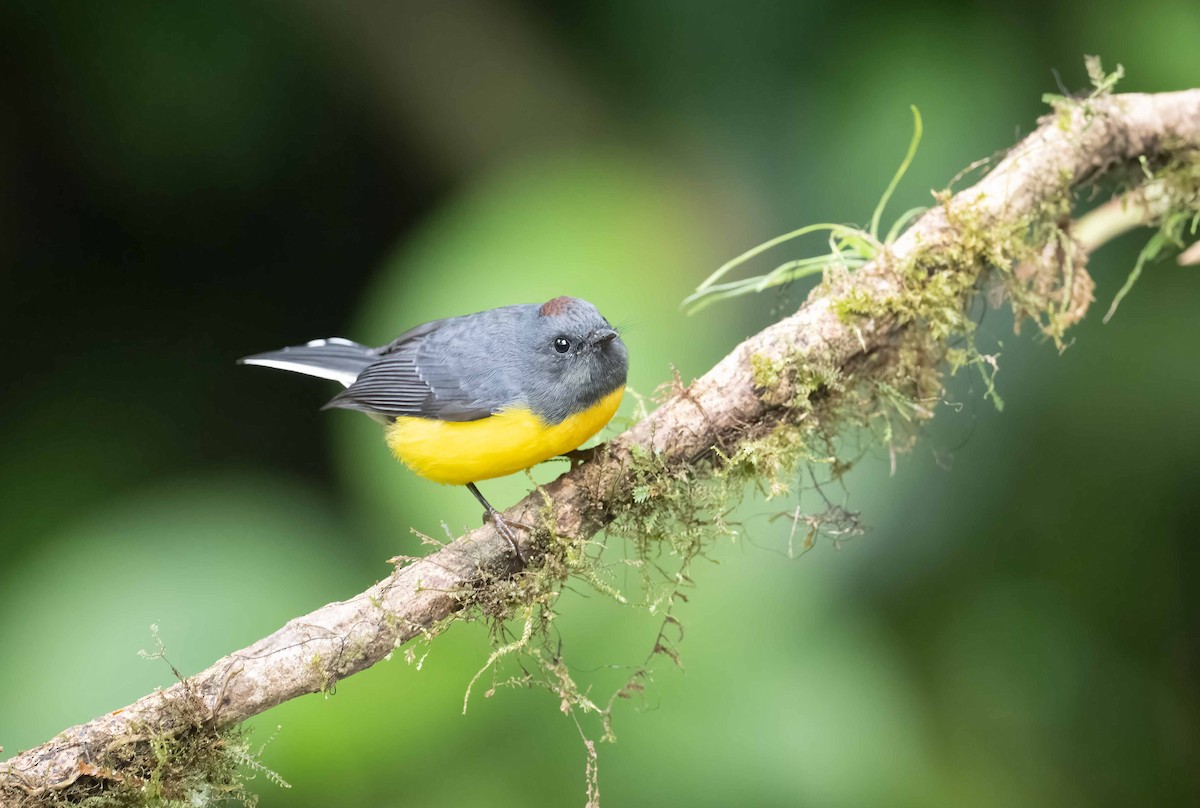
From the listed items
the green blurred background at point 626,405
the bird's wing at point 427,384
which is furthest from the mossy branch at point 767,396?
the green blurred background at point 626,405

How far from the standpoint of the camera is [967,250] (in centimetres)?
249

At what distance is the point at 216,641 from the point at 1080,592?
9.29 feet

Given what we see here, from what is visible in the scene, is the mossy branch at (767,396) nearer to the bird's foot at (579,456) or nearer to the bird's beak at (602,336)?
the bird's foot at (579,456)

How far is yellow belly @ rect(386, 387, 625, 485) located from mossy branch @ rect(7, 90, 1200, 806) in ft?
0.27

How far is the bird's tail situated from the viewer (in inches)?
118

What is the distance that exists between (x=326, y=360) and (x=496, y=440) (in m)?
0.90

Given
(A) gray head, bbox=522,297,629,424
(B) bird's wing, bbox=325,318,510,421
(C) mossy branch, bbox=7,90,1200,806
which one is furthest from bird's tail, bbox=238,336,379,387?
(C) mossy branch, bbox=7,90,1200,806

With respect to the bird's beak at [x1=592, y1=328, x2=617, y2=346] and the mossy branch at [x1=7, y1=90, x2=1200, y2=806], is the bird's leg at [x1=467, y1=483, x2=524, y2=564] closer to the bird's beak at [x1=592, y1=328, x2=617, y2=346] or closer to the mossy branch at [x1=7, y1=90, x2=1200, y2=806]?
the mossy branch at [x1=7, y1=90, x2=1200, y2=806]

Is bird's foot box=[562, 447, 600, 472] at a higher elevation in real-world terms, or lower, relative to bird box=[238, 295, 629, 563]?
lower

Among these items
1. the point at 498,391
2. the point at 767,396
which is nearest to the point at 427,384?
the point at 498,391

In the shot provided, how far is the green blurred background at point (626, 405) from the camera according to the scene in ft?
10.2

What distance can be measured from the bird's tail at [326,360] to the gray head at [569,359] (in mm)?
708

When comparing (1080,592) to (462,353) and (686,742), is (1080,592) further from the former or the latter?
(462,353)

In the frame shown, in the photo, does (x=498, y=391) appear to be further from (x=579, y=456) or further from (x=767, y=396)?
(x=767, y=396)
